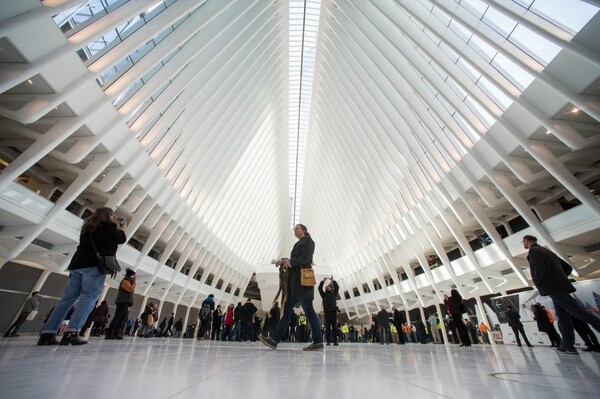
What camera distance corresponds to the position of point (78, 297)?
3.55 meters

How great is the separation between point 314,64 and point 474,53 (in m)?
14.5

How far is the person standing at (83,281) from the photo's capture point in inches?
139

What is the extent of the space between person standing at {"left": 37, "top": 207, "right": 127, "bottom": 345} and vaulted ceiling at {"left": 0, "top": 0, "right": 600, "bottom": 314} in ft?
20.1

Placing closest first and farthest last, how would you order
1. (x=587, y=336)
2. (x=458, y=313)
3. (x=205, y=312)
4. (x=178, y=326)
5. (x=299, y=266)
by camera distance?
(x=299, y=266), (x=587, y=336), (x=458, y=313), (x=205, y=312), (x=178, y=326)

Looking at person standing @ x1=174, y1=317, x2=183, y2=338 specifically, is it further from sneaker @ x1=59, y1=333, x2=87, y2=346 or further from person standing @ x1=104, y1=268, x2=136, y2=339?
sneaker @ x1=59, y1=333, x2=87, y2=346

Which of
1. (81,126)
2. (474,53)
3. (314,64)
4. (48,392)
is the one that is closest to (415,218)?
(474,53)

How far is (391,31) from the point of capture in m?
13.5

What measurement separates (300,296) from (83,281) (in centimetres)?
286

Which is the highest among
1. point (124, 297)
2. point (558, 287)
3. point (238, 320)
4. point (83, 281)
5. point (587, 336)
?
point (238, 320)

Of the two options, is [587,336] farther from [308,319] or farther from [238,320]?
[238,320]

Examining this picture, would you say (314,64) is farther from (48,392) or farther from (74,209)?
(48,392)

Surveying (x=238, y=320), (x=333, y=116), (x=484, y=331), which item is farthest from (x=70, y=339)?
(x=484, y=331)

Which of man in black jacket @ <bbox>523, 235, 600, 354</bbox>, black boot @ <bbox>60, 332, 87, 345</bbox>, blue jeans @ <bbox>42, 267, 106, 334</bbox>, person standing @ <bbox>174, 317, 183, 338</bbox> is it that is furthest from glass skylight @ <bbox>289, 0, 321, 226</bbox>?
person standing @ <bbox>174, 317, 183, 338</bbox>

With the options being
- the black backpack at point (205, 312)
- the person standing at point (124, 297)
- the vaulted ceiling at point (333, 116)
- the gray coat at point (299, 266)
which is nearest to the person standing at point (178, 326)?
the vaulted ceiling at point (333, 116)
